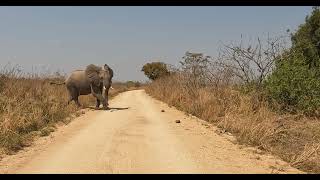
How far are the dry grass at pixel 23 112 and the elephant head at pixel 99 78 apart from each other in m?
2.11

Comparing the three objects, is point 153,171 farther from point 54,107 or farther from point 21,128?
point 54,107

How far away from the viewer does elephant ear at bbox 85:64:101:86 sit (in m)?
21.8

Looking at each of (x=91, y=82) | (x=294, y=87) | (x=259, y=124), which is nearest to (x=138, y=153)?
(x=259, y=124)

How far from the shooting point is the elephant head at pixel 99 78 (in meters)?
21.8

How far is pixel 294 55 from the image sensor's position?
17.8 meters

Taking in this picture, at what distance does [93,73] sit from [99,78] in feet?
1.39

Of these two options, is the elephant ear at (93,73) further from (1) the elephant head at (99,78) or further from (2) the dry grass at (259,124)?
(2) the dry grass at (259,124)

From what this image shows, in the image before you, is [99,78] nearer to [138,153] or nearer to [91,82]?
[91,82]

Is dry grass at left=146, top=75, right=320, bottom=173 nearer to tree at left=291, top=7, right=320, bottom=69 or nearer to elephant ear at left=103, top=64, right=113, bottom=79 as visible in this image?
elephant ear at left=103, top=64, right=113, bottom=79

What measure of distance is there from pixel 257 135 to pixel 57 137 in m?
5.27

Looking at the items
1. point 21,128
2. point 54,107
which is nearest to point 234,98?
point 54,107

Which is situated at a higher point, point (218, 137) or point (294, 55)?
point (294, 55)

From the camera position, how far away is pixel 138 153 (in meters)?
9.22

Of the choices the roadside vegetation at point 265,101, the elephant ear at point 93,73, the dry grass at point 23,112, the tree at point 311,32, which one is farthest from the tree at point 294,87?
the tree at point 311,32
